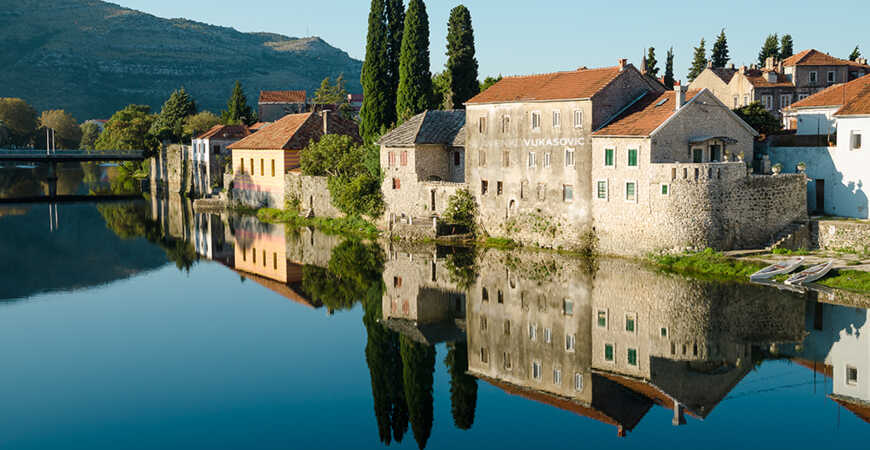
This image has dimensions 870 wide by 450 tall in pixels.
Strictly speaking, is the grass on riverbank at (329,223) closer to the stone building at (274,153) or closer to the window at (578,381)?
the stone building at (274,153)

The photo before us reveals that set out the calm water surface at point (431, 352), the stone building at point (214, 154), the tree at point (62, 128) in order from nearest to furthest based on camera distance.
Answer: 1. the calm water surface at point (431, 352)
2. the stone building at point (214, 154)
3. the tree at point (62, 128)

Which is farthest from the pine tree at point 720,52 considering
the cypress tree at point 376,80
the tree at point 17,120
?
the tree at point 17,120

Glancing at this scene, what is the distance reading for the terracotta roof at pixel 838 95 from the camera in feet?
118

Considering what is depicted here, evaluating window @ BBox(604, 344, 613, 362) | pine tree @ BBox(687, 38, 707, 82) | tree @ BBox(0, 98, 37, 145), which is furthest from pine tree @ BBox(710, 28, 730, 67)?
tree @ BBox(0, 98, 37, 145)

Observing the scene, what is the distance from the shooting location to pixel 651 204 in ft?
106

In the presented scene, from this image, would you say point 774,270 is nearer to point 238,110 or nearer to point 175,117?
point 238,110

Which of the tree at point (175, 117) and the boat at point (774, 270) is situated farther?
the tree at point (175, 117)

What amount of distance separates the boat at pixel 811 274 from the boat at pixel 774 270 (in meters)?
0.64

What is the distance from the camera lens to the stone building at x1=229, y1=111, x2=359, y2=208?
2197 inches

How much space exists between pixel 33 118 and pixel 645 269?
12491cm

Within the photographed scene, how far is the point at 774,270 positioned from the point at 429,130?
21138mm

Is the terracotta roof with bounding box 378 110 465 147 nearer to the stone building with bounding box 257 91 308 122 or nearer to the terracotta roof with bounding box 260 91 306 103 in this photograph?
the stone building with bounding box 257 91 308 122

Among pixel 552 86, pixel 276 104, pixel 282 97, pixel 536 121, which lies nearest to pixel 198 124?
pixel 276 104

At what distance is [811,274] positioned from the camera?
26.8 metres
